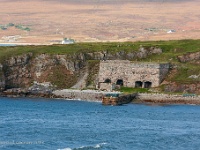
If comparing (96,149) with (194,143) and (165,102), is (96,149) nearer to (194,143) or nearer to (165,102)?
(194,143)

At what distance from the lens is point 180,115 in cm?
10500

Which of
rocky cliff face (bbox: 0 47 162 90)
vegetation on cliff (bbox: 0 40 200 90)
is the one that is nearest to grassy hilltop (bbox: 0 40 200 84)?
vegetation on cliff (bbox: 0 40 200 90)

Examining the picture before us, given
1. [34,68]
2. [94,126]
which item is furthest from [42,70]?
[94,126]

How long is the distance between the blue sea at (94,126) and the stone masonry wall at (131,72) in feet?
32.1

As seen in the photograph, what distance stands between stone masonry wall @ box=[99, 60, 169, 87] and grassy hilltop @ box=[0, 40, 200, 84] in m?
1.49

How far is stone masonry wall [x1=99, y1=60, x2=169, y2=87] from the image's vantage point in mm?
124750

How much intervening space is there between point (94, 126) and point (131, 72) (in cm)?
3370

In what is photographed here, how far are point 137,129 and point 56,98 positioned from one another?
105ft

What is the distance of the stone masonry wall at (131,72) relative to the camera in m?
125

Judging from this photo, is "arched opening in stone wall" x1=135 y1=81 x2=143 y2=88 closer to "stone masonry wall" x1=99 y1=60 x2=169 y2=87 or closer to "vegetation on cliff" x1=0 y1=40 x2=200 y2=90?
"stone masonry wall" x1=99 y1=60 x2=169 y2=87

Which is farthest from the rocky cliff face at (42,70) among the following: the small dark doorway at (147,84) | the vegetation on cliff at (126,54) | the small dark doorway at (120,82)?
the small dark doorway at (147,84)

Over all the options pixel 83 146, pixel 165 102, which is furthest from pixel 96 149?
pixel 165 102

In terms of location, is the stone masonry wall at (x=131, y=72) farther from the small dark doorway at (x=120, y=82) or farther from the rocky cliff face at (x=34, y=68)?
the rocky cliff face at (x=34, y=68)

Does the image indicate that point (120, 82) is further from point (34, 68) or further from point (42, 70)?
point (34, 68)
